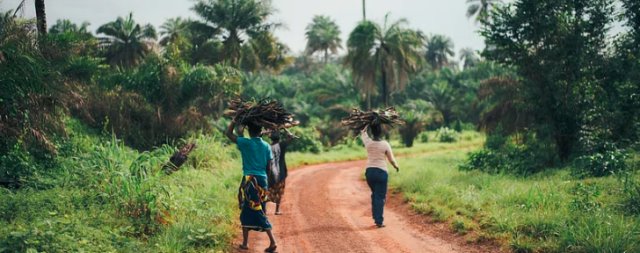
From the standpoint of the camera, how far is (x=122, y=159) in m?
8.84

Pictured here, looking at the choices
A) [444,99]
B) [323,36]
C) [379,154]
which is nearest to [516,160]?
[379,154]

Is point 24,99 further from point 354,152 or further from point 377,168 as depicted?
point 354,152

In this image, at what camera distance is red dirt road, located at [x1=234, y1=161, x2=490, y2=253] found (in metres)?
6.47

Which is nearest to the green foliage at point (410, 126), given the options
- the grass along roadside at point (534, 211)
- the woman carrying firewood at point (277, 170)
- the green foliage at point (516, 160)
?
the green foliage at point (516, 160)

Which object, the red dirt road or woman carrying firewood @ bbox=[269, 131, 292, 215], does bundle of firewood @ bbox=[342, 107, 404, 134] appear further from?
the red dirt road

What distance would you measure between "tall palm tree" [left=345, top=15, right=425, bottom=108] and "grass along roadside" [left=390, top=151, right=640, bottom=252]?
1902 cm

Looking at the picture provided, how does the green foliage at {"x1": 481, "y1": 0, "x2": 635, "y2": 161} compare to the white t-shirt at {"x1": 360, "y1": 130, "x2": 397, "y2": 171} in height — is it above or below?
above

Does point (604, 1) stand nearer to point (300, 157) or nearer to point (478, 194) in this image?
point (478, 194)

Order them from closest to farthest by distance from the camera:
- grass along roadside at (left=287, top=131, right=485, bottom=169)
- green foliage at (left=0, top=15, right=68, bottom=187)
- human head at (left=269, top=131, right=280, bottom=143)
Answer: green foliage at (left=0, top=15, right=68, bottom=187) < human head at (left=269, top=131, right=280, bottom=143) < grass along roadside at (left=287, top=131, right=485, bottom=169)

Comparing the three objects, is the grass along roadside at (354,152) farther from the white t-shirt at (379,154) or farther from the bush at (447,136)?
the white t-shirt at (379,154)

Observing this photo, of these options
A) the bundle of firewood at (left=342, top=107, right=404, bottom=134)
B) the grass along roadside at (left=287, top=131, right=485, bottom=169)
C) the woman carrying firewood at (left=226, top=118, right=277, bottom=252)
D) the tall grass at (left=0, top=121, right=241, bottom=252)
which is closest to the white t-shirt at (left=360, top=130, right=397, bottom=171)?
the bundle of firewood at (left=342, top=107, right=404, bottom=134)

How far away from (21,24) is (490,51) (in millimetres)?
12119

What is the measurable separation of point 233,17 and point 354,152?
10216 mm

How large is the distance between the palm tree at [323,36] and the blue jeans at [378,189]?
161 feet
